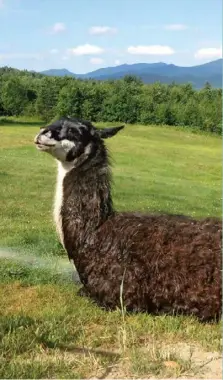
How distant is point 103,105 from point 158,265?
85.7 meters

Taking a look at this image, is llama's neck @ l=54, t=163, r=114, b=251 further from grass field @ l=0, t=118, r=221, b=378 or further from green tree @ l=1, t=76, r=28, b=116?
green tree @ l=1, t=76, r=28, b=116

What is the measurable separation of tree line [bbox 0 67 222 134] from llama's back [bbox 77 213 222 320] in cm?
8005

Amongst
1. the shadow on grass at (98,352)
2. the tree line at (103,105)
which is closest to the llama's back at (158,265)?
the shadow on grass at (98,352)

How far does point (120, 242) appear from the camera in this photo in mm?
7121

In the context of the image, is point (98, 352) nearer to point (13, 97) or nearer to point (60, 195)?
point (60, 195)

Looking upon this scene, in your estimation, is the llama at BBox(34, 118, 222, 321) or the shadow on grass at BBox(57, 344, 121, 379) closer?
the shadow on grass at BBox(57, 344, 121, 379)

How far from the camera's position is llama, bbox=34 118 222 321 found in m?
6.63

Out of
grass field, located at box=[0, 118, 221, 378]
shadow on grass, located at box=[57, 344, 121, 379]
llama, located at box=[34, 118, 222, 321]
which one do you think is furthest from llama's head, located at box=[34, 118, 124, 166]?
shadow on grass, located at box=[57, 344, 121, 379]

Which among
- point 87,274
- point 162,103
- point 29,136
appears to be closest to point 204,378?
point 87,274

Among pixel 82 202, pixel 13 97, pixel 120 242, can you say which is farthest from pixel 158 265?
pixel 13 97

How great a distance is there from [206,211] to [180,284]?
16326 mm

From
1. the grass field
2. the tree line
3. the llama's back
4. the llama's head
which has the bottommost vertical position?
the grass field

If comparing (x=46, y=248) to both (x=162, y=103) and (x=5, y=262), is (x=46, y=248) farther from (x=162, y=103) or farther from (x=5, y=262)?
(x=162, y=103)

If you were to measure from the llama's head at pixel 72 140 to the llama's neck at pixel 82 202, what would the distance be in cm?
18
